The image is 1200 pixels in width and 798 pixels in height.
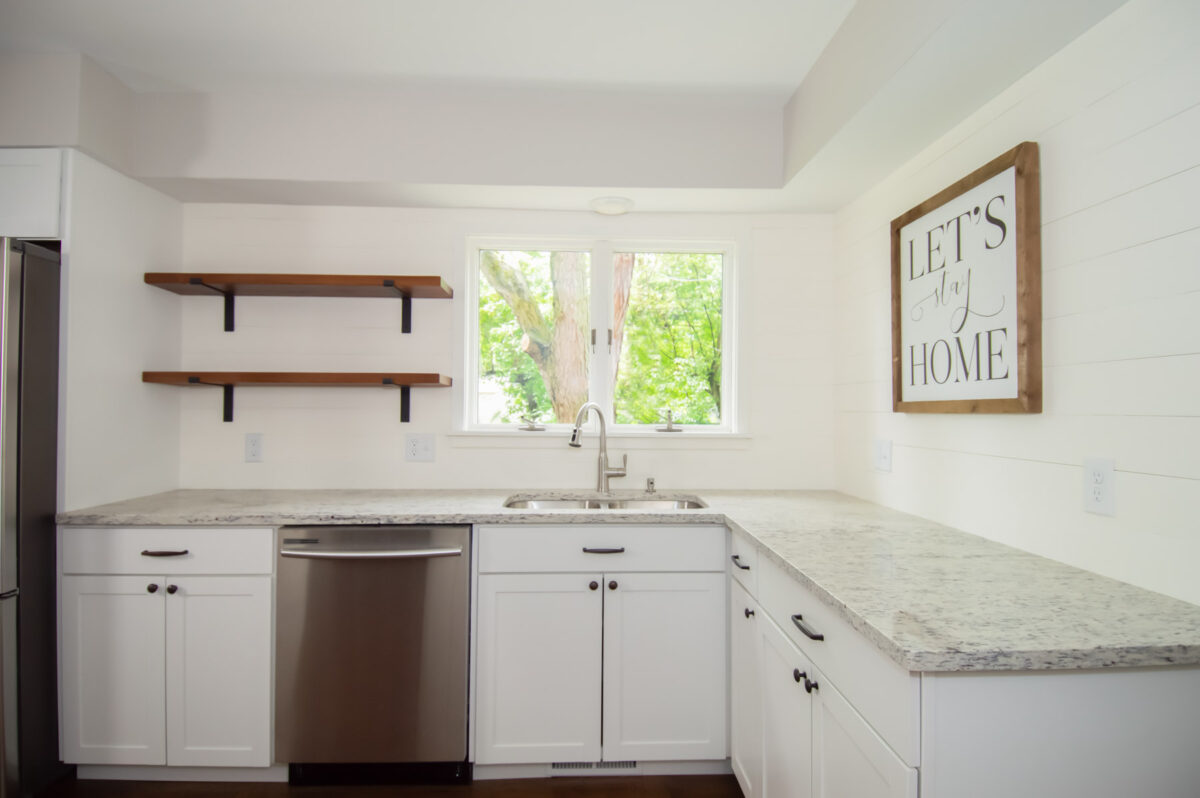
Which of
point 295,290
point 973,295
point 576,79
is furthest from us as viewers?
point 295,290

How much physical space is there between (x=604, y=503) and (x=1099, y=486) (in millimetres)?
1607

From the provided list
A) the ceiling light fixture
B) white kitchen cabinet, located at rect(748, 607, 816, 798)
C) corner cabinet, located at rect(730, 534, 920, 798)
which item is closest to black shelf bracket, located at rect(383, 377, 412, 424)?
the ceiling light fixture

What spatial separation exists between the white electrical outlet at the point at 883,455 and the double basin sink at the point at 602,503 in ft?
2.24

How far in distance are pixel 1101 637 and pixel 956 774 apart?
304mm

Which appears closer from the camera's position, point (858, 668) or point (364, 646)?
point (858, 668)

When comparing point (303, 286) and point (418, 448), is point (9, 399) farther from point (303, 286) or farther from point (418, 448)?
point (418, 448)

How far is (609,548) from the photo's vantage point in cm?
214

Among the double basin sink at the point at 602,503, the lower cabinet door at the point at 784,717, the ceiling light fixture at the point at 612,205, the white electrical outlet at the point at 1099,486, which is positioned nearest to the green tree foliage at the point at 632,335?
the ceiling light fixture at the point at 612,205

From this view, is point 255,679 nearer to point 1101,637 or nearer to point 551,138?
point 551,138

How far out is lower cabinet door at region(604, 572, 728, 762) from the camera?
7.02 ft

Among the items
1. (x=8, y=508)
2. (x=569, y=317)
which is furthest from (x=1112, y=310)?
(x=8, y=508)

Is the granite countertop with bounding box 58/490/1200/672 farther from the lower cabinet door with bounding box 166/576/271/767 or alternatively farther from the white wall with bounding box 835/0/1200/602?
the lower cabinet door with bounding box 166/576/271/767

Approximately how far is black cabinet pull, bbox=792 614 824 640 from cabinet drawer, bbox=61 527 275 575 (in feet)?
5.22

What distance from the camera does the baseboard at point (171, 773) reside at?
2152 mm
